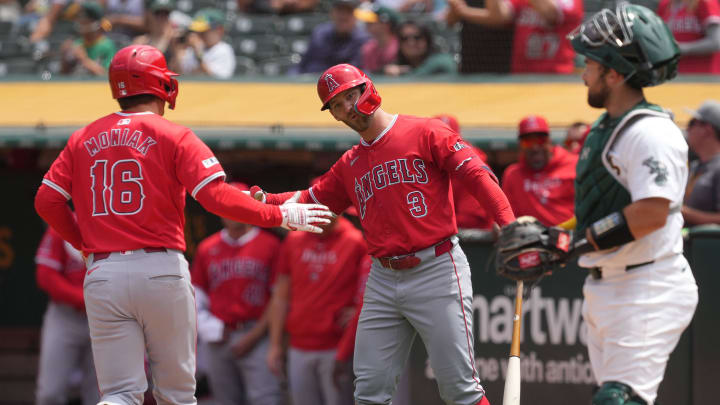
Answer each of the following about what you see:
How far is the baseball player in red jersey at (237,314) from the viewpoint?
273 inches

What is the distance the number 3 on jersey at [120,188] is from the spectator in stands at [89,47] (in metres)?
5.40

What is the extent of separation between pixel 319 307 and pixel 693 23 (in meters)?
3.64

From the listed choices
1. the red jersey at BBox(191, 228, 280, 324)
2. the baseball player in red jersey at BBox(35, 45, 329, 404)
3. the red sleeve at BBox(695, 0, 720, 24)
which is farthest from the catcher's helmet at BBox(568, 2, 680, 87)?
the red sleeve at BBox(695, 0, 720, 24)

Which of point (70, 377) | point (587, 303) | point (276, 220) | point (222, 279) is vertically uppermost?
point (276, 220)

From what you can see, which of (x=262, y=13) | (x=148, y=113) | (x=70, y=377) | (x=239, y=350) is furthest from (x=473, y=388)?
(x=262, y=13)

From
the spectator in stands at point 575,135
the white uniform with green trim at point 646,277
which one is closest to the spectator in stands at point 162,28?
the spectator in stands at point 575,135

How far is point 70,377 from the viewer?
7.20 m

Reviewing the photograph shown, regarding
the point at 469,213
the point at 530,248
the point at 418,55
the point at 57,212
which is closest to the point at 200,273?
the point at 469,213

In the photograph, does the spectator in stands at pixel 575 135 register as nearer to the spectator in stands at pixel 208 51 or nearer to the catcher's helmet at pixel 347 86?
the catcher's helmet at pixel 347 86

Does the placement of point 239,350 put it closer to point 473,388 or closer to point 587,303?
point 473,388

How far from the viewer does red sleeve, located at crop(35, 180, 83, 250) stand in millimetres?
4480

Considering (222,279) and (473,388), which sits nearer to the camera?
(473,388)

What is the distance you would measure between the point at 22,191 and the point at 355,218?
3.14 metres

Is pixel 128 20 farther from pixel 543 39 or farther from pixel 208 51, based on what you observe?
pixel 543 39
